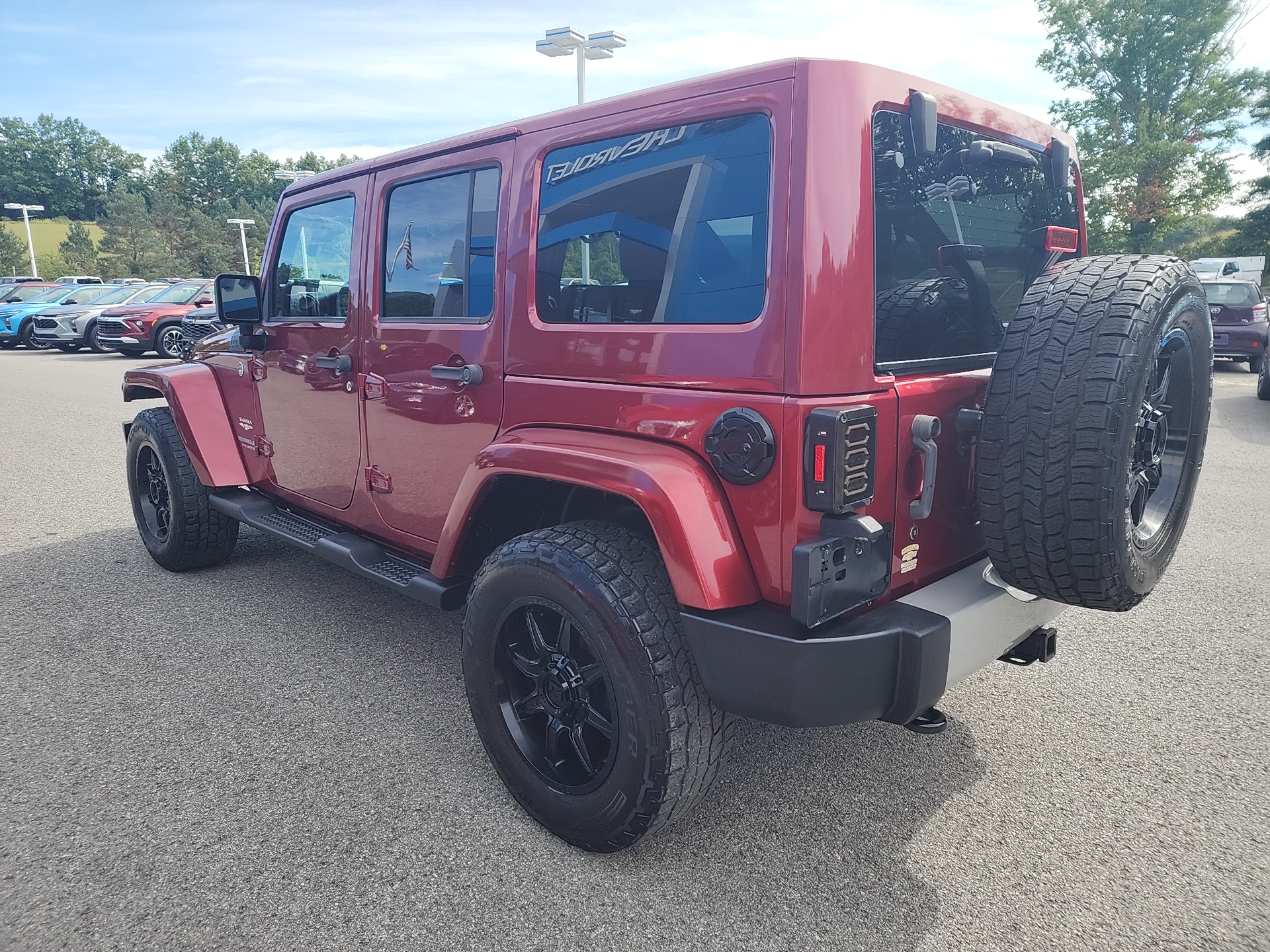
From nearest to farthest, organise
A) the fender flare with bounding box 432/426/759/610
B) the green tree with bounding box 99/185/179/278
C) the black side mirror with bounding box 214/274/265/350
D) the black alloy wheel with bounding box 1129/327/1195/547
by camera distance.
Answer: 1. the fender flare with bounding box 432/426/759/610
2. the black alloy wheel with bounding box 1129/327/1195/547
3. the black side mirror with bounding box 214/274/265/350
4. the green tree with bounding box 99/185/179/278

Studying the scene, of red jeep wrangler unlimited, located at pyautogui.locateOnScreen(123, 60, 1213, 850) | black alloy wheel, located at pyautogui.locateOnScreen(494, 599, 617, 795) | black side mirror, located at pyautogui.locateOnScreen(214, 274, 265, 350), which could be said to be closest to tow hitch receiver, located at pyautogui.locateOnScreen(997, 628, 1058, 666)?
red jeep wrangler unlimited, located at pyautogui.locateOnScreen(123, 60, 1213, 850)

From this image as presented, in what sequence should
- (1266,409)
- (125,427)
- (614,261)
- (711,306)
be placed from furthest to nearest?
(1266,409) → (125,427) → (614,261) → (711,306)

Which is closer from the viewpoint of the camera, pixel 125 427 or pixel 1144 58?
pixel 125 427

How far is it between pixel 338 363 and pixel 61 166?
4821 inches

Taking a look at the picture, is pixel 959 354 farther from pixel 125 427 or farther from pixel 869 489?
pixel 125 427

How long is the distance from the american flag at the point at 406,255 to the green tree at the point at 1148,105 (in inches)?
1098

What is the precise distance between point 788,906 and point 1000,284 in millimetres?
1904

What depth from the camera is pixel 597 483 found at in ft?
7.13

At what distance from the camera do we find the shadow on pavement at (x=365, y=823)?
2.10m

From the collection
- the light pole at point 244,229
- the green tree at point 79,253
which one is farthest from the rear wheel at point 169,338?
the green tree at point 79,253

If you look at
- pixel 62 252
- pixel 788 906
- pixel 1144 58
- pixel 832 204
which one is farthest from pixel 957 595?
pixel 62 252

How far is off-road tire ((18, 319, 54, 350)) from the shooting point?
20.7 m

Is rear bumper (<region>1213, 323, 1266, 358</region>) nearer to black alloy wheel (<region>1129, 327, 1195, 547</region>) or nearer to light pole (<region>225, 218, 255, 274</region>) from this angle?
A: black alloy wheel (<region>1129, 327, 1195, 547</region>)

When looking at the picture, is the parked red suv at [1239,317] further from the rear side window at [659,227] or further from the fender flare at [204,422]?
the fender flare at [204,422]
